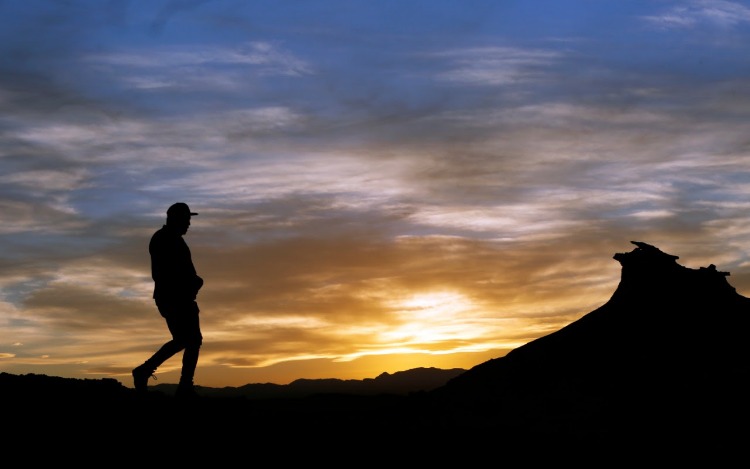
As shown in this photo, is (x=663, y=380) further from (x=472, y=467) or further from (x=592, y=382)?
(x=472, y=467)

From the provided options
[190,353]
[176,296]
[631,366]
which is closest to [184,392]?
[190,353]

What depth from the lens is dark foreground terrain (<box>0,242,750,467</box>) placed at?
9.77m

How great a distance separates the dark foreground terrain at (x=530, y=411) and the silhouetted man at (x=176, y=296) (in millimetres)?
473

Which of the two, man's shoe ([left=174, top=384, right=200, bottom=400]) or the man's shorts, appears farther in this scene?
man's shoe ([left=174, top=384, right=200, bottom=400])

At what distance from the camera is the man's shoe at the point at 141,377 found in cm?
1147

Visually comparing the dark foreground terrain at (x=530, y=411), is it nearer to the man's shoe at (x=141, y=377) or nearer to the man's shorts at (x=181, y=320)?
the man's shoe at (x=141, y=377)

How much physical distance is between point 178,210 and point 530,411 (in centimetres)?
857

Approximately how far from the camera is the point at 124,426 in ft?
32.6

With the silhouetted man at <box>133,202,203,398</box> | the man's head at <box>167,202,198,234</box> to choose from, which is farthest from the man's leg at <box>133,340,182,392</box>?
the man's head at <box>167,202,198,234</box>

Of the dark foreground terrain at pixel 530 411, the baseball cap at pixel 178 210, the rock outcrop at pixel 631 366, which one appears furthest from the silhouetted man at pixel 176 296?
the rock outcrop at pixel 631 366

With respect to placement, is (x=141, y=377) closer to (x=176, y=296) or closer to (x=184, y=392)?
(x=184, y=392)

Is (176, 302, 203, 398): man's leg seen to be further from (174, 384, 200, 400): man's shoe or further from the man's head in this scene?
the man's head

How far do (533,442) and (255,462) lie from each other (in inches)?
190

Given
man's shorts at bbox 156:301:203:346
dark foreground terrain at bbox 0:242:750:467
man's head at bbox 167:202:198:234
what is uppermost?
man's head at bbox 167:202:198:234
